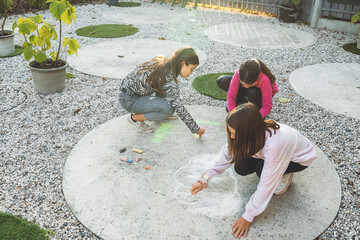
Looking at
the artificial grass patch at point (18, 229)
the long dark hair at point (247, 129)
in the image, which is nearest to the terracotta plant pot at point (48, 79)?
the artificial grass patch at point (18, 229)

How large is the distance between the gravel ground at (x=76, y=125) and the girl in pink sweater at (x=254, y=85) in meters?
0.53

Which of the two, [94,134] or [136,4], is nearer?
[94,134]

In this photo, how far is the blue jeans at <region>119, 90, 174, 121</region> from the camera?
304 centimetres

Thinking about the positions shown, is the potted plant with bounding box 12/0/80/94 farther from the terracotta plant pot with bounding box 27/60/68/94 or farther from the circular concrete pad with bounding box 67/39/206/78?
the circular concrete pad with bounding box 67/39/206/78

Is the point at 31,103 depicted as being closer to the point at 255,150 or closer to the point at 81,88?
the point at 81,88

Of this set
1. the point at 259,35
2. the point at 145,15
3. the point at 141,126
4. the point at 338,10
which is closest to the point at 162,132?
the point at 141,126

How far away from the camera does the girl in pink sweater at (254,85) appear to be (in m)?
2.70

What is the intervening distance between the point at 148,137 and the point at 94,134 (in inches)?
21.2

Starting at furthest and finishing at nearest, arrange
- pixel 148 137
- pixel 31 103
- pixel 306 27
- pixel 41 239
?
pixel 306 27 → pixel 31 103 → pixel 148 137 → pixel 41 239

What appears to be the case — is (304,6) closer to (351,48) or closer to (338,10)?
(338,10)

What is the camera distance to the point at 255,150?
76.6 inches

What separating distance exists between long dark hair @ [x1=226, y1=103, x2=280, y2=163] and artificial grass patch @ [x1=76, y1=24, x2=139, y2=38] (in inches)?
193

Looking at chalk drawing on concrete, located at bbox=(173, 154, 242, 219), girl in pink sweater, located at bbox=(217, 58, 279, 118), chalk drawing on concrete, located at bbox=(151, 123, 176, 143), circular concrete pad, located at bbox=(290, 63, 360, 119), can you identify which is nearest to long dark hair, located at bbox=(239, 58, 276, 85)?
girl in pink sweater, located at bbox=(217, 58, 279, 118)

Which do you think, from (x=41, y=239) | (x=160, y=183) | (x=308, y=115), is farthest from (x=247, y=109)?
(x=308, y=115)
